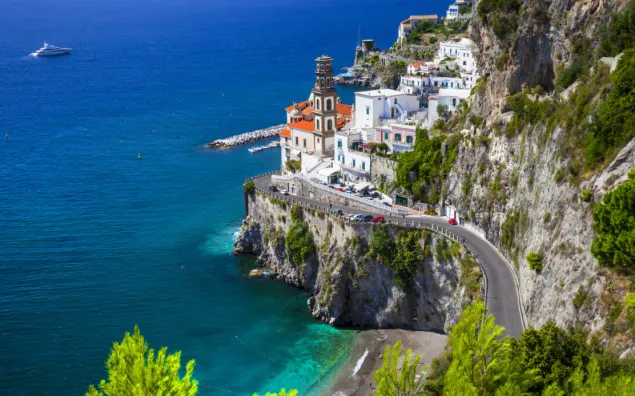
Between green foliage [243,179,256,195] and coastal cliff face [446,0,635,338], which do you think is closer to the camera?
coastal cliff face [446,0,635,338]

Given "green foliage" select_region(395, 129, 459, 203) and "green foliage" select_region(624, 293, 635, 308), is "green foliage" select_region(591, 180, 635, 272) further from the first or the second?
"green foliage" select_region(395, 129, 459, 203)

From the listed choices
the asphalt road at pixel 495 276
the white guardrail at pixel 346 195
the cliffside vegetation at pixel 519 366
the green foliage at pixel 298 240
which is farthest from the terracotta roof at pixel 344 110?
the cliffside vegetation at pixel 519 366

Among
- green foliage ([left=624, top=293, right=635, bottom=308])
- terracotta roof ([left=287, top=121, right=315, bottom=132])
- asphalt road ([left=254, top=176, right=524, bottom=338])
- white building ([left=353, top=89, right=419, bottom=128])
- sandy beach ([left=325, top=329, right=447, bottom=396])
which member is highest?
white building ([left=353, top=89, right=419, bottom=128])

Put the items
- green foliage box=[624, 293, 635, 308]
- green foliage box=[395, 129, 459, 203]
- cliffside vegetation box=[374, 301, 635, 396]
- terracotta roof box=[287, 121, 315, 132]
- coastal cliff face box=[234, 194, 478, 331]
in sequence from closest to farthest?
1. cliffside vegetation box=[374, 301, 635, 396]
2. green foliage box=[624, 293, 635, 308]
3. coastal cliff face box=[234, 194, 478, 331]
4. green foliage box=[395, 129, 459, 203]
5. terracotta roof box=[287, 121, 315, 132]

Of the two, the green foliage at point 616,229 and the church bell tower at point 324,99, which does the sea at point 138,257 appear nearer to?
the church bell tower at point 324,99

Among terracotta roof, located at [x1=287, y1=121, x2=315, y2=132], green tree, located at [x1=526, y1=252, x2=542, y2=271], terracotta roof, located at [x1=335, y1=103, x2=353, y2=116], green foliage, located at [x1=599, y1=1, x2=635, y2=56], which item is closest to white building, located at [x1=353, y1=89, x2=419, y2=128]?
terracotta roof, located at [x1=287, y1=121, x2=315, y2=132]

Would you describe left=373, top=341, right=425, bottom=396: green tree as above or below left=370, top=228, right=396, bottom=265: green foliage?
above

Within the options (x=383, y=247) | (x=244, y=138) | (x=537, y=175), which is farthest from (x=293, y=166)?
(x=537, y=175)

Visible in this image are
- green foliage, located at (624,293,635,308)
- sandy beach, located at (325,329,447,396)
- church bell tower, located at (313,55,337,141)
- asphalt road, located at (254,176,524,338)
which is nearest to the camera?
green foliage, located at (624,293,635,308)
